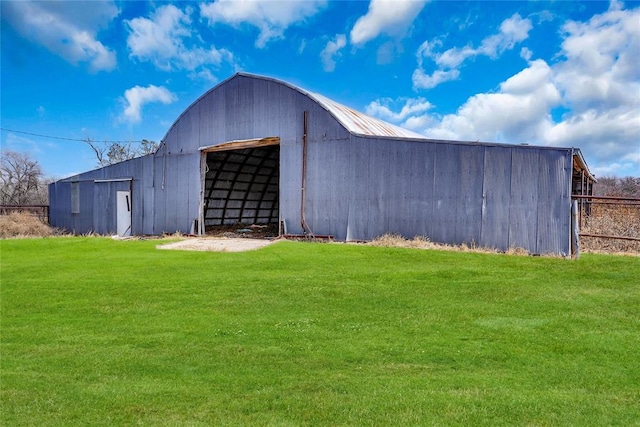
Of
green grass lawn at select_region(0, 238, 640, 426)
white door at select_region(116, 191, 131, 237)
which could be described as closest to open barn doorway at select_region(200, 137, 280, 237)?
white door at select_region(116, 191, 131, 237)

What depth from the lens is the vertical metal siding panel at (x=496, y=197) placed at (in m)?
13.4

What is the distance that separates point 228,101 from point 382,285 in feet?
43.7

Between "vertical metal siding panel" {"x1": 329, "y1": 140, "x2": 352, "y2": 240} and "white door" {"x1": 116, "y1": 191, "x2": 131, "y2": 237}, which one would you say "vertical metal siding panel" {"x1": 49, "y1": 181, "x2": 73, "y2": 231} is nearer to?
"white door" {"x1": 116, "y1": 191, "x2": 131, "y2": 237}

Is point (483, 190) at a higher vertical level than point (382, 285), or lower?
higher

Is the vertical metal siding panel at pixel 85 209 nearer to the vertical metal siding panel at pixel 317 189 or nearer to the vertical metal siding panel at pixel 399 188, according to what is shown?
the vertical metal siding panel at pixel 317 189

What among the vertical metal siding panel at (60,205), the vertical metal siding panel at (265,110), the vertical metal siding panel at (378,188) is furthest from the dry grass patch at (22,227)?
the vertical metal siding panel at (378,188)

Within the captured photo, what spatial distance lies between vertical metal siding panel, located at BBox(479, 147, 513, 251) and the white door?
1713 centimetres

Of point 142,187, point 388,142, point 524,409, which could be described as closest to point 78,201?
point 142,187

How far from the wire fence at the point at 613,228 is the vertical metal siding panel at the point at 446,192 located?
3421 mm

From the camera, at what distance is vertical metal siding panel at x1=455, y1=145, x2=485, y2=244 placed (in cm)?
1381

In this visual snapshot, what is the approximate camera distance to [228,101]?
770 inches

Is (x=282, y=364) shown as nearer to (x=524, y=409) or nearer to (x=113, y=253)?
(x=524, y=409)

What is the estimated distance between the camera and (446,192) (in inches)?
566

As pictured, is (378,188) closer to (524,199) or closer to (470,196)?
(470,196)
